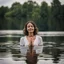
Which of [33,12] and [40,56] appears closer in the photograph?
[40,56]

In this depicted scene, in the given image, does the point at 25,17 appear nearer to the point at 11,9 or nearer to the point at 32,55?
the point at 11,9

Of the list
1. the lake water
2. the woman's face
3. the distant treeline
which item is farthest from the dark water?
the distant treeline

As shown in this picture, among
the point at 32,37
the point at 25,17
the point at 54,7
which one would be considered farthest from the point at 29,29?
the point at 25,17

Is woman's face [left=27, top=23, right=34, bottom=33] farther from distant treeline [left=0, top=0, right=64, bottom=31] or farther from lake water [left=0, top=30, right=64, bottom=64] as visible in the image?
distant treeline [left=0, top=0, right=64, bottom=31]

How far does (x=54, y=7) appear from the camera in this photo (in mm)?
47188

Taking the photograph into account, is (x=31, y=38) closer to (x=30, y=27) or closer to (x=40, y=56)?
(x=30, y=27)

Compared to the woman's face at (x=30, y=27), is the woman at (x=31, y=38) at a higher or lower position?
lower

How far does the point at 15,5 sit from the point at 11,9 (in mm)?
1440

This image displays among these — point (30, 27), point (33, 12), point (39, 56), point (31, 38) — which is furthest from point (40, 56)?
point (33, 12)

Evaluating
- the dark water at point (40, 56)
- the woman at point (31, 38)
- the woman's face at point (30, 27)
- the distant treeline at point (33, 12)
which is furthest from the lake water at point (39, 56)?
the distant treeline at point (33, 12)

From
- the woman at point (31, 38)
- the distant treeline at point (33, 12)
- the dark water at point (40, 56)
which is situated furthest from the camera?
the distant treeline at point (33, 12)

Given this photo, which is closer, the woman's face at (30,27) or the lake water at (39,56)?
the lake water at (39,56)

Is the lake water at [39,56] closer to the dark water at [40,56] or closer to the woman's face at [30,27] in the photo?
the dark water at [40,56]

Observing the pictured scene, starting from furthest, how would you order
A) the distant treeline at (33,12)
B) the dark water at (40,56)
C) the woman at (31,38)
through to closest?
the distant treeline at (33,12)
the woman at (31,38)
the dark water at (40,56)
